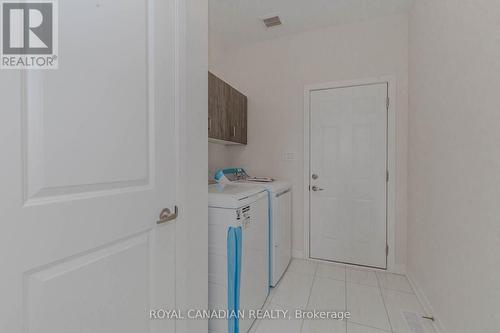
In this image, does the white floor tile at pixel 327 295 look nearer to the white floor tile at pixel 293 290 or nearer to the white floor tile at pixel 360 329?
the white floor tile at pixel 293 290

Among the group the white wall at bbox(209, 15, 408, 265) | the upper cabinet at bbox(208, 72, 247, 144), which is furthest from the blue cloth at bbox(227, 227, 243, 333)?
the white wall at bbox(209, 15, 408, 265)

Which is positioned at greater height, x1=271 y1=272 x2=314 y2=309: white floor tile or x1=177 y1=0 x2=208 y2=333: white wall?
x1=177 y1=0 x2=208 y2=333: white wall

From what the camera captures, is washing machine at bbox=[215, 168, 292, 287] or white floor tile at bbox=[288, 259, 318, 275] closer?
washing machine at bbox=[215, 168, 292, 287]

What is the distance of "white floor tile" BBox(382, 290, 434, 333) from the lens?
1667mm

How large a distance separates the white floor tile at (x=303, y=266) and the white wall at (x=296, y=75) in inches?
6.1

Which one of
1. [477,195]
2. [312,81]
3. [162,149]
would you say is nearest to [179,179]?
[162,149]

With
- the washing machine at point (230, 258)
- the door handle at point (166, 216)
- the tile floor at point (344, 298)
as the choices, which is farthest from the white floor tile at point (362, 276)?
the door handle at point (166, 216)

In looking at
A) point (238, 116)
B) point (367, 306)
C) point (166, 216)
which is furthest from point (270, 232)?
point (238, 116)

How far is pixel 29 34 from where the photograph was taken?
0.64 m

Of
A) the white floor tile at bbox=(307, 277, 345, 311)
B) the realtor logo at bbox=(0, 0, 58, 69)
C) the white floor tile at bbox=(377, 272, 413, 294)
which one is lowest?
the white floor tile at bbox=(307, 277, 345, 311)

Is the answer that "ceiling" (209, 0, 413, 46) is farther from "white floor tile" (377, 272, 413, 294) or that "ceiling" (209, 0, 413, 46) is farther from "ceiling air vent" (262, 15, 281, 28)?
"white floor tile" (377, 272, 413, 294)

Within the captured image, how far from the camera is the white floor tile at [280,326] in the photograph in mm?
1648

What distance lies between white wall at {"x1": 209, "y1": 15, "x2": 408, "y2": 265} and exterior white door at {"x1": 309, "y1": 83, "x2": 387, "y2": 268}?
0.15m

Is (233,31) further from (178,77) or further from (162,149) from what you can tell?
(162,149)
